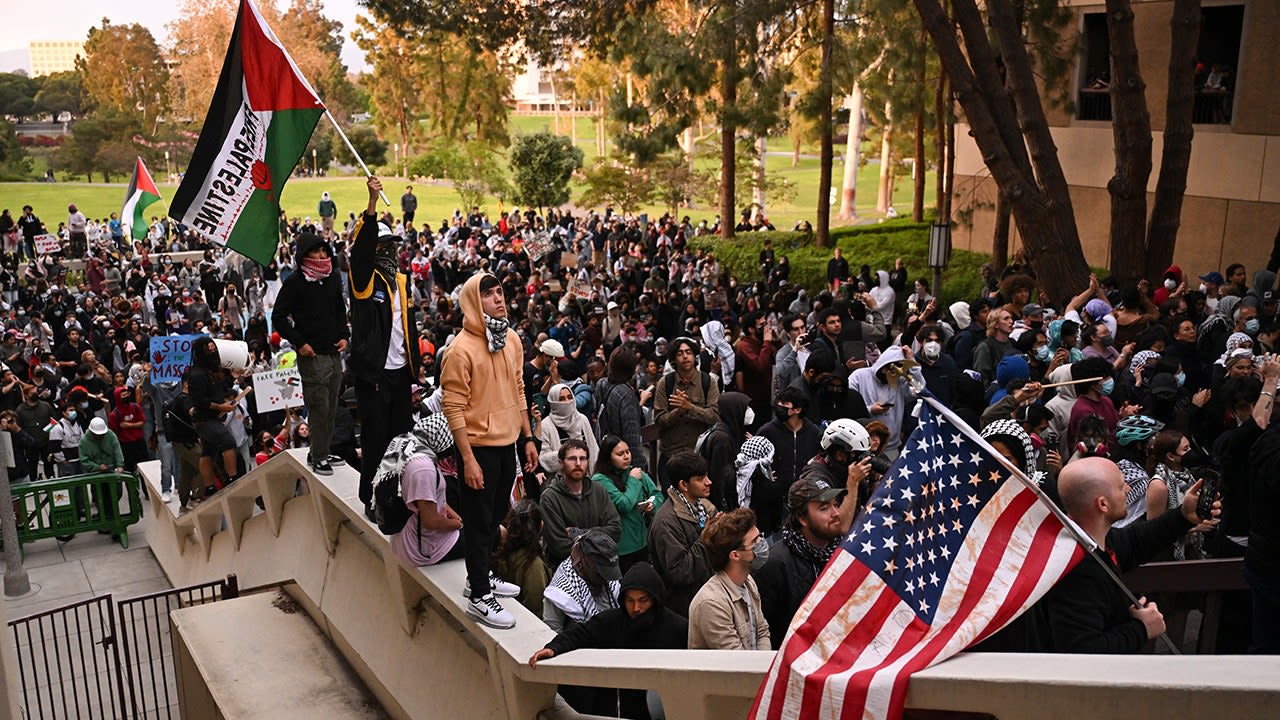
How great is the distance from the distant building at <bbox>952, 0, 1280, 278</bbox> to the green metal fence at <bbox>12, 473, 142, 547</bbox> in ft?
54.8

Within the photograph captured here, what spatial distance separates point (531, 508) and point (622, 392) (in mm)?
2970

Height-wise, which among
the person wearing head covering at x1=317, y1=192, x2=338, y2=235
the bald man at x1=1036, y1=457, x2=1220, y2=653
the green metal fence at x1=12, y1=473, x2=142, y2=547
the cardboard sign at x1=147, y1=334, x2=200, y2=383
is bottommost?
the green metal fence at x1=12, y1=473, x2=142, y2=547

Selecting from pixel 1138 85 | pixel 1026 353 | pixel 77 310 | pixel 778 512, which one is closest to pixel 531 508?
pixel 778 512

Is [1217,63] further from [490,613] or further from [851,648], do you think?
[851,648]

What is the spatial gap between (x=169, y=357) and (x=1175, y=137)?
46.0 ft

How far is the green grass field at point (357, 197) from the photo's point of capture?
6138 cm

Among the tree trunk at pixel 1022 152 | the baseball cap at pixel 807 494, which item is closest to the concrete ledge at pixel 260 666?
the baseball cap at pixel 807 494

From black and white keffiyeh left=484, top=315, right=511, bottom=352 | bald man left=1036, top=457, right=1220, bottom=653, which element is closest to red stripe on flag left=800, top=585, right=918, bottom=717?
bald man left=1036, top=457, right=1220, bottom=653

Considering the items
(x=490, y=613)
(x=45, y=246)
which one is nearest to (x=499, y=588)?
(x=490, y=613)

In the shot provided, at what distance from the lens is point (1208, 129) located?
2006cm

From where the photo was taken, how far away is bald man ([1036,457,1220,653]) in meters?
3.72

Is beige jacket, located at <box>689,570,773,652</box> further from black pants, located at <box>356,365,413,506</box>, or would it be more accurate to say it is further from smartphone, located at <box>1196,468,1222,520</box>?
black pants, located at <box>356,365,413,506</box>

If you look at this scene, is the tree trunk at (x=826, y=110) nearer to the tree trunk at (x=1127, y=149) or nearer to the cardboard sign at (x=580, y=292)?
the cardboard sign at (x=580, y=292)

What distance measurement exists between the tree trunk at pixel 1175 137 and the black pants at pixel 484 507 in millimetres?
14154
